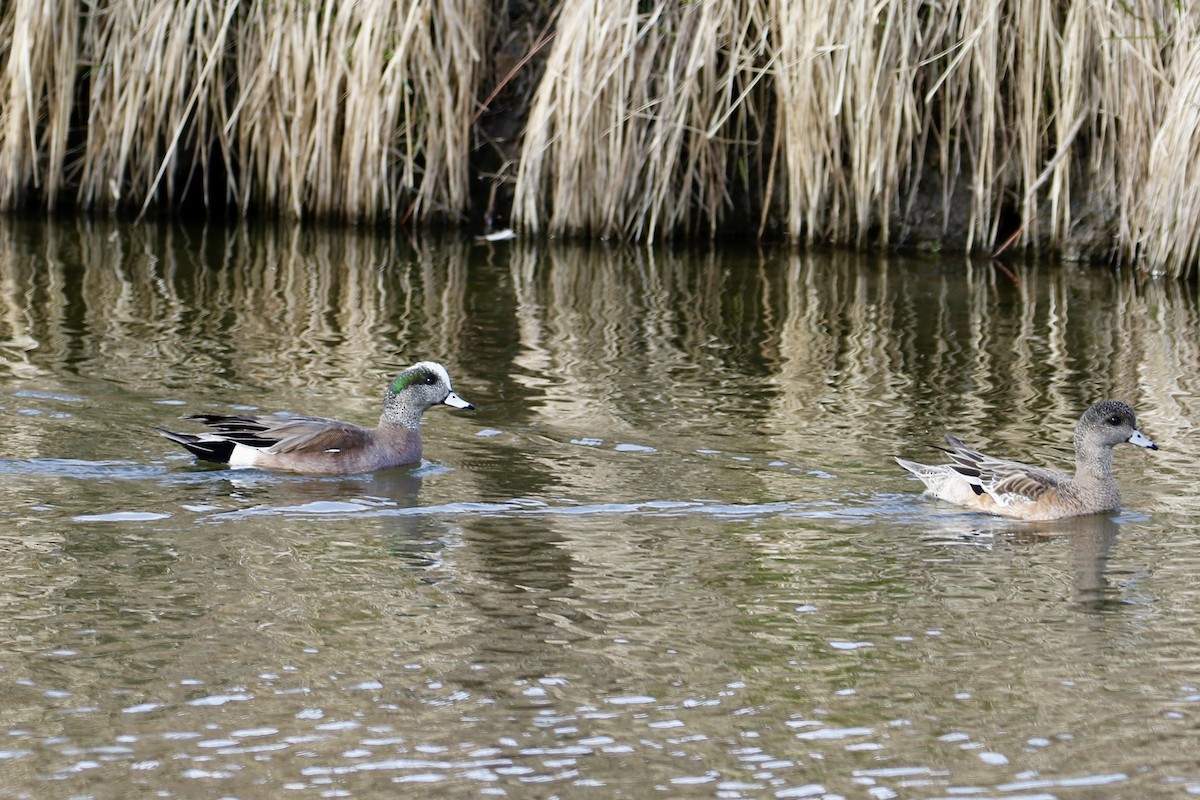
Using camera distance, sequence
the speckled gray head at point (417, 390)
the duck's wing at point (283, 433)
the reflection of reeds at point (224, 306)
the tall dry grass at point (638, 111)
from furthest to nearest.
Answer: the tall dry grass at point (638, 111), the reflection of reeds at point (224, 306), the speckled gray head at point (417, 390), the duck's wing at point (283, 433)

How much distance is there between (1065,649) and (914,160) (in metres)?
8.33

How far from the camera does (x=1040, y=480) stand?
7109mm

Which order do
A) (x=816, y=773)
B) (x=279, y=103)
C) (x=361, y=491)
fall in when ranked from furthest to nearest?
(x=279, y=103)
(x=361, y=491)
(x=816, y=773)

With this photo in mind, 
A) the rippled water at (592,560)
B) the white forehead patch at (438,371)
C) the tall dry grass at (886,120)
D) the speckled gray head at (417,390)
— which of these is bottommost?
the rippled water at (592,560)

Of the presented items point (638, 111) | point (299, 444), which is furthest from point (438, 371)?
point (638, 111)

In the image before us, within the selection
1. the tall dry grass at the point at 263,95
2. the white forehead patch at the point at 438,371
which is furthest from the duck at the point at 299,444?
the tall dry grass at the point at 263,95

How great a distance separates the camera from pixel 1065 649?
5.38m

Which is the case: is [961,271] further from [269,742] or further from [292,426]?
[269,742]

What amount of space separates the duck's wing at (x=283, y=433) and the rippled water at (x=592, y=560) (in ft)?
0.53

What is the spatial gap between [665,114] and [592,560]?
280 inches

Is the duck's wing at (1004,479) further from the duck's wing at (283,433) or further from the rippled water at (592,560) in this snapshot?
the duck's wing at (283,433)

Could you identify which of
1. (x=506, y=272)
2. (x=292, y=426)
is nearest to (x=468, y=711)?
(x=292, y=426)

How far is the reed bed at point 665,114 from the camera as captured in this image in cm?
1220

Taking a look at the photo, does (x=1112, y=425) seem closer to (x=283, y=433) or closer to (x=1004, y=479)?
(x=1004, y=479)
